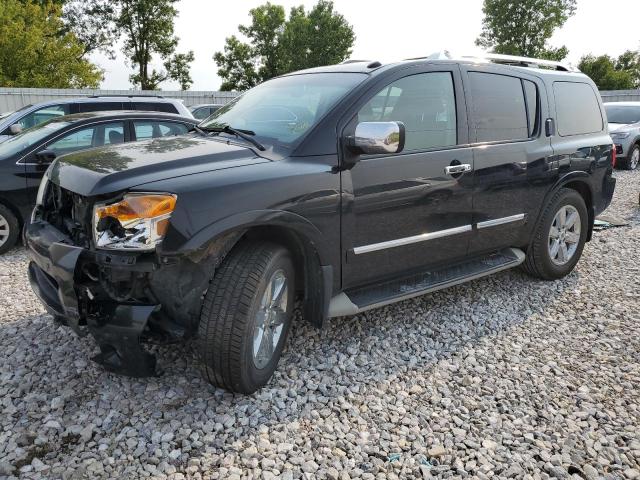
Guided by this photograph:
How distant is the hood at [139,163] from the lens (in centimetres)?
249

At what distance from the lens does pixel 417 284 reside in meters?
3.56

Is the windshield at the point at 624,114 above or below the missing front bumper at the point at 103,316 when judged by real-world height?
above

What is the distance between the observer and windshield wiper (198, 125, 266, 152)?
3.04 m

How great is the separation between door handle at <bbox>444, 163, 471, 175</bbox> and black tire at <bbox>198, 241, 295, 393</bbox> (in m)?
1.44

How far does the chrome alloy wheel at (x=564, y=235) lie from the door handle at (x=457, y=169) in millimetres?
1467

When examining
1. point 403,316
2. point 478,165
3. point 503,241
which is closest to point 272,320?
point 403,316

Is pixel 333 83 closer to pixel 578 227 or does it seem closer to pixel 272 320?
pixel 272 320

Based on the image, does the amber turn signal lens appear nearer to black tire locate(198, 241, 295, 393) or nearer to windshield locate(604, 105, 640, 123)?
black tire locate(198, 241, 295, 393)

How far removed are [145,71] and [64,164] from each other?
Result: 3786 centimetres

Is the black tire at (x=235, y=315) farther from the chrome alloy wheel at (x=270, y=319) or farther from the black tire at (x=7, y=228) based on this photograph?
the black tire at (x=7, y=228)

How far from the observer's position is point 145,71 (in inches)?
1463

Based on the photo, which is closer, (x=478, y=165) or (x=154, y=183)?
(x=154, y=183)

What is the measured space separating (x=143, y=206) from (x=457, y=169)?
7.09ft

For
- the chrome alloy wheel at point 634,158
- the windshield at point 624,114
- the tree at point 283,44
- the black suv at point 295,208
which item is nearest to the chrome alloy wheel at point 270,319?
the black suv at point 295,208
